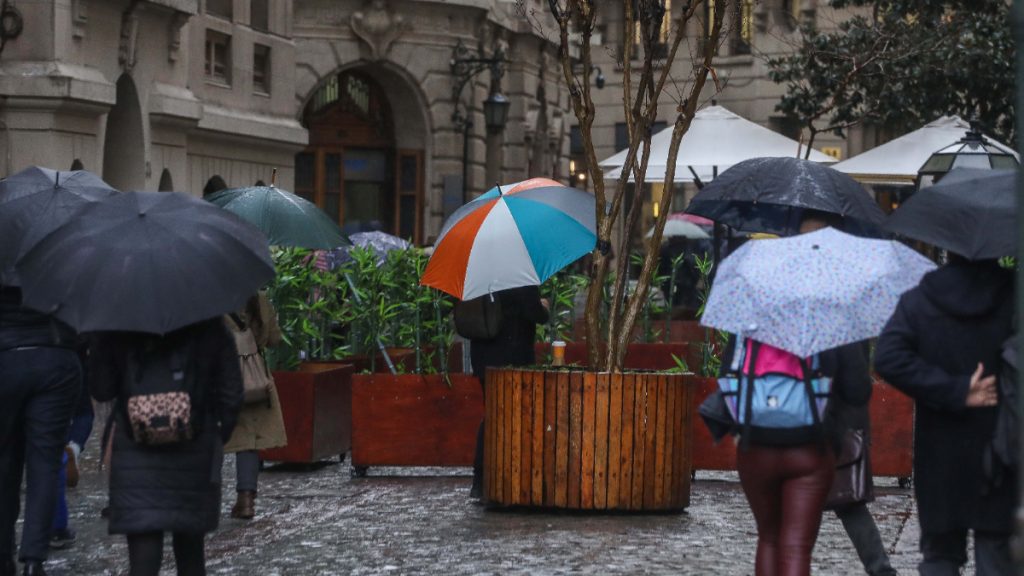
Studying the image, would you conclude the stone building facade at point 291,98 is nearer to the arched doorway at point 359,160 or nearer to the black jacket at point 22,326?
the arched doorway at point 359,160

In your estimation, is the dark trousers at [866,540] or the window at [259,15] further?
the window at [259,15]

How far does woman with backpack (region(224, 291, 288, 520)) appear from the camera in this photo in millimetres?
11227

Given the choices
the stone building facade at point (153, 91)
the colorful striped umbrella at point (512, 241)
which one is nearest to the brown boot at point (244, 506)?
the colorful striped umbrella at point (512, 241)

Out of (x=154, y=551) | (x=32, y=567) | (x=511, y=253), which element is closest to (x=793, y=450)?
(x=154, y=551)

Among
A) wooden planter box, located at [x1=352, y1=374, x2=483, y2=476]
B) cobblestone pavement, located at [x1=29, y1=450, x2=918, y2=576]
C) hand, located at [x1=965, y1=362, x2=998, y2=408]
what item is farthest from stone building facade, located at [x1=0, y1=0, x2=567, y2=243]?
hand, located at [x1=965, y1=362, x2=998, y2=408]

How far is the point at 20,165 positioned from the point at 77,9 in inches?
76.8

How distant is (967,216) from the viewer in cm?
695

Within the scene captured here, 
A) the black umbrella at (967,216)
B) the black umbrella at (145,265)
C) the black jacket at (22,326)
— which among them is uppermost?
the black umbrella at (967,216)

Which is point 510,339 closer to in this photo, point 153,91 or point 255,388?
point 255,388

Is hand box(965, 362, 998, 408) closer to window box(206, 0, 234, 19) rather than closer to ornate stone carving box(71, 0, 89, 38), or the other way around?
ornate stone carving box(71, 0, 89, 38)

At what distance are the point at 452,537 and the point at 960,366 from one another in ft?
15.1

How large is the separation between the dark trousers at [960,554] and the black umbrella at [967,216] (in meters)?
1.00

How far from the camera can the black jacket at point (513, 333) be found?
40.4ft

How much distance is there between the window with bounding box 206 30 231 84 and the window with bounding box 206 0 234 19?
0.34 meters
